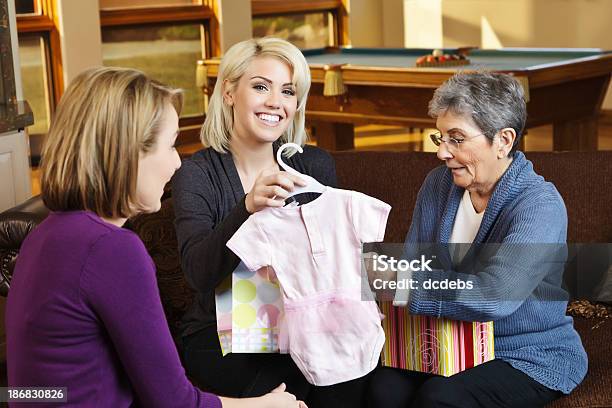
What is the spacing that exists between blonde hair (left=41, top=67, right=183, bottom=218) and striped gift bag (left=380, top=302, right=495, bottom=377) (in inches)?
34.5

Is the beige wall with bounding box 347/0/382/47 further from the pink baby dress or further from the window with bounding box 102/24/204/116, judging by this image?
the pink baby dress

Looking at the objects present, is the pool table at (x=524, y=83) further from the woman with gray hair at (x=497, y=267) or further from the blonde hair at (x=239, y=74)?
the woman with gray hair at (x=497, y=267)

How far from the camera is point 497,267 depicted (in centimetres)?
204

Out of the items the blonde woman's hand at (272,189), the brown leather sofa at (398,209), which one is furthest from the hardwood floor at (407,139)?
the blonde woman's hand at (272,189)

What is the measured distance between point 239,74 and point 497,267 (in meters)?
0.82

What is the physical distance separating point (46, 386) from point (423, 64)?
14.2ft

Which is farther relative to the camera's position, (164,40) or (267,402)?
(164,40)

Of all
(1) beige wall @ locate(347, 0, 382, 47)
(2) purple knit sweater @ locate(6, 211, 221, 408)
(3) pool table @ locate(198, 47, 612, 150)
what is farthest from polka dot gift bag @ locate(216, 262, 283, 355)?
(1) beige wall @ locate(347, 0, 382, 47)

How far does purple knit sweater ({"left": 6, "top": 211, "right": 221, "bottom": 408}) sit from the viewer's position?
1360 millimetres

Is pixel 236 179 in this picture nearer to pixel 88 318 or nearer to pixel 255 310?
pixel 255 310

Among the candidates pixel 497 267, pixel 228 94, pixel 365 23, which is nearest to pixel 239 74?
pixel 228 94

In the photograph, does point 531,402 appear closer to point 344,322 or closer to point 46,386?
point 344,322

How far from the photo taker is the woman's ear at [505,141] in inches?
84.7

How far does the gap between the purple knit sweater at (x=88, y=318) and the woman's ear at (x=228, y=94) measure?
1.08 meters
